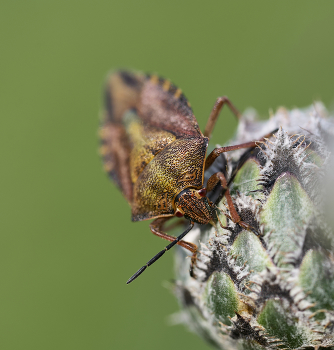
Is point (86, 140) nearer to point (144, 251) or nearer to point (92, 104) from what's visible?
point (92, 104)

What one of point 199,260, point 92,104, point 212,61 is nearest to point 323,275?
point 199,260

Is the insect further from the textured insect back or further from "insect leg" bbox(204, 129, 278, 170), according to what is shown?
the textured insect back

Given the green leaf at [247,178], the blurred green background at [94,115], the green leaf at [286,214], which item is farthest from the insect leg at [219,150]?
the blurred green background at [94,115]

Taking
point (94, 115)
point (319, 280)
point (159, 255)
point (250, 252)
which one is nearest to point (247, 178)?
point (250, 252)

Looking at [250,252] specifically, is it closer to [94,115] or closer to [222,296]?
[222,296]

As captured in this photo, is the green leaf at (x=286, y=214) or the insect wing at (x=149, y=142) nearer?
the green leaf at (x=286, y=214)

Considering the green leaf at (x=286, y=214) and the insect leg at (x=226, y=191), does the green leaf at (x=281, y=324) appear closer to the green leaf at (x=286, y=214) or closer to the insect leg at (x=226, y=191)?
the green leaf at (x=286, y=214)
